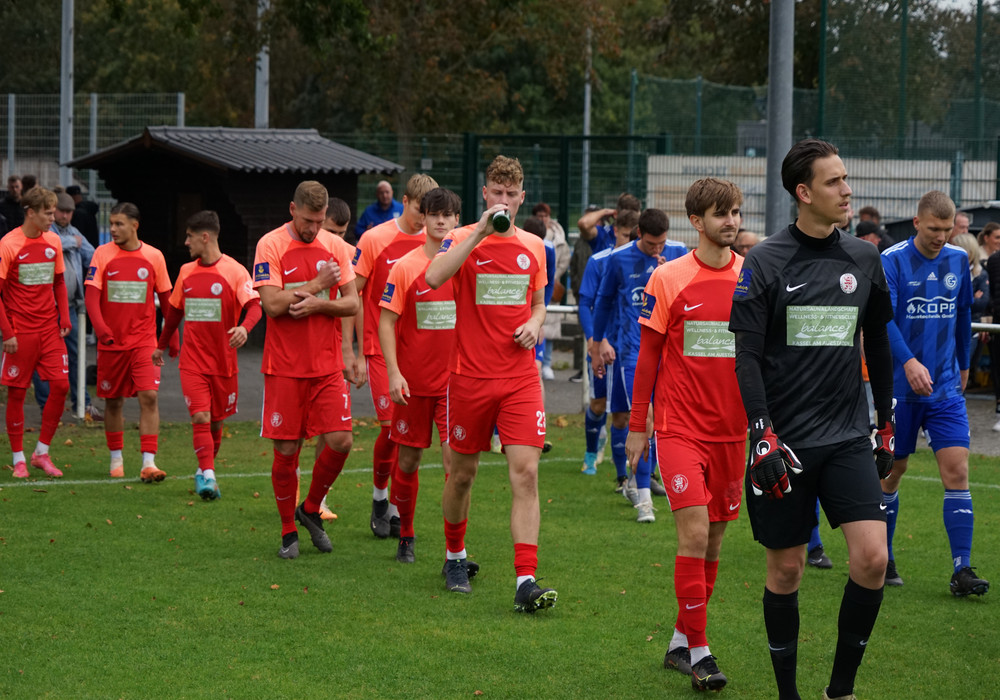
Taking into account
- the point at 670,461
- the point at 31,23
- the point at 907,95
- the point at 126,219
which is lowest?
the point at 670,461

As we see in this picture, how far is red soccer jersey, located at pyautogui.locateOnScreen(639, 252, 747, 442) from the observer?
19.2 ft

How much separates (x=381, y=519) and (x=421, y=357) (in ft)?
4.43

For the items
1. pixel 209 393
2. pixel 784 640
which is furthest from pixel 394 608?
pixel 209 393

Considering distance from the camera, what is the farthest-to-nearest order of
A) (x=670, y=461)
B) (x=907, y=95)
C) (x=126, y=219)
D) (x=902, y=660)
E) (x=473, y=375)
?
(x=907, y=95) → (x=126, y=219) → (x=473, y=375) → (x=902, y=660) → (x=670, y=461)

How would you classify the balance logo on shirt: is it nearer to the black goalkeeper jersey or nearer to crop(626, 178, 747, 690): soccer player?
the black goalkeeper jersey

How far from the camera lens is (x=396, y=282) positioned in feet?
24.3

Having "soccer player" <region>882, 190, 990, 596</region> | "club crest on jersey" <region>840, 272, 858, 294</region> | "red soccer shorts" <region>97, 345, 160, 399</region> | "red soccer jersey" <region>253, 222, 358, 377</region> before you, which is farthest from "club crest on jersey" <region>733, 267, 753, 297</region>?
"red soccer shorts" <region>97, 345, 160, 399</region>

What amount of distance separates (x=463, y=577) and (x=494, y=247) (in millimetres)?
1842

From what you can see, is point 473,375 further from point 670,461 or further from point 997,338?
point 997,338

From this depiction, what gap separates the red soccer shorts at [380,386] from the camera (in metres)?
8.49

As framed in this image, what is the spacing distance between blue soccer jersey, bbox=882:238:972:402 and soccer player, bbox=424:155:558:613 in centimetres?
206

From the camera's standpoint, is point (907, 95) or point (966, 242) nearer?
point (966, 242)

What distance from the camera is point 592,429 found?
10977 millimetres

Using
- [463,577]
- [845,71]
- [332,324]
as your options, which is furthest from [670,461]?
[845,71]
